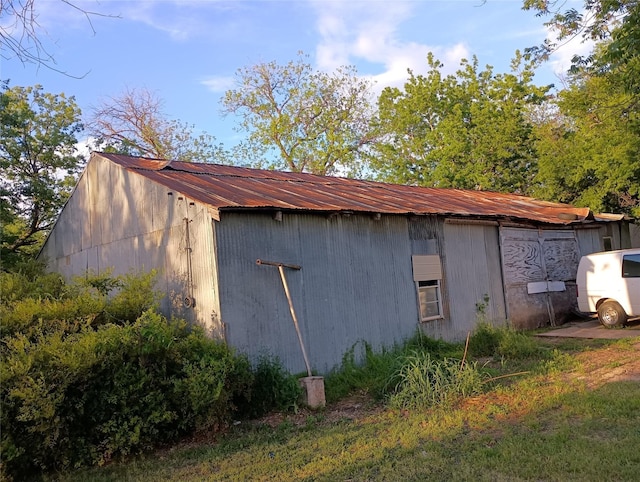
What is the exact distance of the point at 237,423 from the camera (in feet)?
24.6

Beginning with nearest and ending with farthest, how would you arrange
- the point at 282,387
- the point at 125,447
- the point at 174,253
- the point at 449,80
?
the point at 125,447 → the point at 282,387 → the point at 174,253 → the point at 449,80

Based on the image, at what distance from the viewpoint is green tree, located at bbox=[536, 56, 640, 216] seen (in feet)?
59.6

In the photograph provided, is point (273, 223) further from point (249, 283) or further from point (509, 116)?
point (509, 116)

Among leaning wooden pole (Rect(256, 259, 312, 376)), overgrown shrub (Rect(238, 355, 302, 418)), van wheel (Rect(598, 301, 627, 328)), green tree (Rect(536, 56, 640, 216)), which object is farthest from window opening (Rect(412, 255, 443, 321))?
green tree (Rect(536, 56, 640, 216))

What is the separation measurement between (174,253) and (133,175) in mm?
2084

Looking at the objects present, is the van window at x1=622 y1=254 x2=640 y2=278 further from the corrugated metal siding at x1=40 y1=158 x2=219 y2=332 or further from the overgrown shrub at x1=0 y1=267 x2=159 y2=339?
the overgrown shrub at x1=0 y1=267 x2=159 y2=339

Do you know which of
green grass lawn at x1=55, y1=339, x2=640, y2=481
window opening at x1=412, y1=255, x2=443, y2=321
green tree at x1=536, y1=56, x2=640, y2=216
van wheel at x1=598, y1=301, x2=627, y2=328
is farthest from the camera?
green tree at x1=536, y1=56, x2=640, y2=216

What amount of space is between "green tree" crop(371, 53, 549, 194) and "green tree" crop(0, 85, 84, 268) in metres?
15.8

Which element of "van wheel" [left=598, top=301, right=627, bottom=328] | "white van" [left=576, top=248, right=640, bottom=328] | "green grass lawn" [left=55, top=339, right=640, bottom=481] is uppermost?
"white van" [left=576, top=248, right=640, bottom=328]

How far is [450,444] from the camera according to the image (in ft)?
19.2

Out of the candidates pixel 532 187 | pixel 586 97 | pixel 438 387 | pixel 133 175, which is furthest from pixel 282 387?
pixel 532 187

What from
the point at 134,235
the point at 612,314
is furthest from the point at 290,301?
the point at 612,314

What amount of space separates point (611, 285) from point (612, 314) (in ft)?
2.34

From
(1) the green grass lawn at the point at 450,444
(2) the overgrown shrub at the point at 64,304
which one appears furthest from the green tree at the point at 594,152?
(2) the overgrown shrub at the point at 64,304
